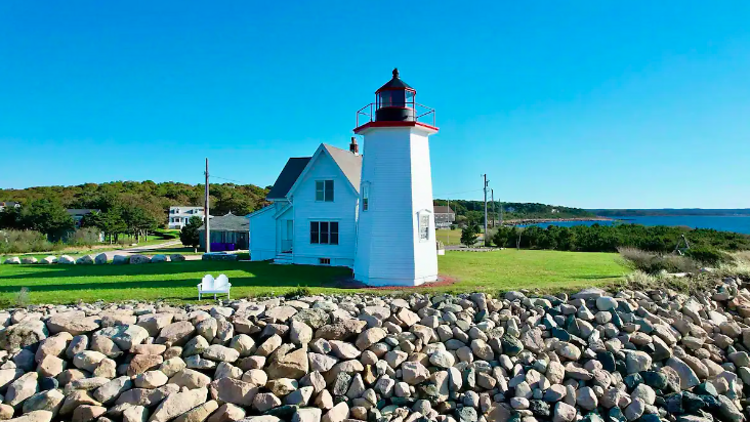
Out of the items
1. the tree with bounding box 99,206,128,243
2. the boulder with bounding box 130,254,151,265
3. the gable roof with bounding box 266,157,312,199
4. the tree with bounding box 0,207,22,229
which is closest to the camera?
the boulder with bounding box 130,254,151,265

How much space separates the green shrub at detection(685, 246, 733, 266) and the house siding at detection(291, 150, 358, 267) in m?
12.4

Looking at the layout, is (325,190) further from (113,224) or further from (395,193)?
(113,224)

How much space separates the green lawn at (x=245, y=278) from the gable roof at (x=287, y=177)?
3.69m

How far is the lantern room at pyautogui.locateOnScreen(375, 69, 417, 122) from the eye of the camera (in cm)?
1534

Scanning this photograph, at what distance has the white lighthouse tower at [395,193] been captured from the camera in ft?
49.9

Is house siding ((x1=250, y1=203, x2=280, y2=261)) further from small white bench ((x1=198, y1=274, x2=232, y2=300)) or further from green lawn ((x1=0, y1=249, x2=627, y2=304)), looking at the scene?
small white bench ((x1=198, y1=274, x2=232, y2=300))

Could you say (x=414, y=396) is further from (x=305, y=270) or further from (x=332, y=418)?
(x=305, y=270)

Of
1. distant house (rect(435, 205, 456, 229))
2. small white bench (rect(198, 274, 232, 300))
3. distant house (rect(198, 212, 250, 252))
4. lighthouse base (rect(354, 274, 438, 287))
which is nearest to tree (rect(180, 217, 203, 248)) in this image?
distant house (rect(198, 212, 250, 252))

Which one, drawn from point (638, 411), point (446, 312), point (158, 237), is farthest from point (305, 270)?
point (158, 237)

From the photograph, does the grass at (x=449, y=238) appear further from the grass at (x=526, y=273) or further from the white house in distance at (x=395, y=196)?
the white house in distance at (x=395, y=196)

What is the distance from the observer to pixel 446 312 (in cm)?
968

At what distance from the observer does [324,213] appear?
19.8 m

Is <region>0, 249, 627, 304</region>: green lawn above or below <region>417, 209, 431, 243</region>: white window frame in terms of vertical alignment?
below

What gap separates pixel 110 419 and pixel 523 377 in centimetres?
684
